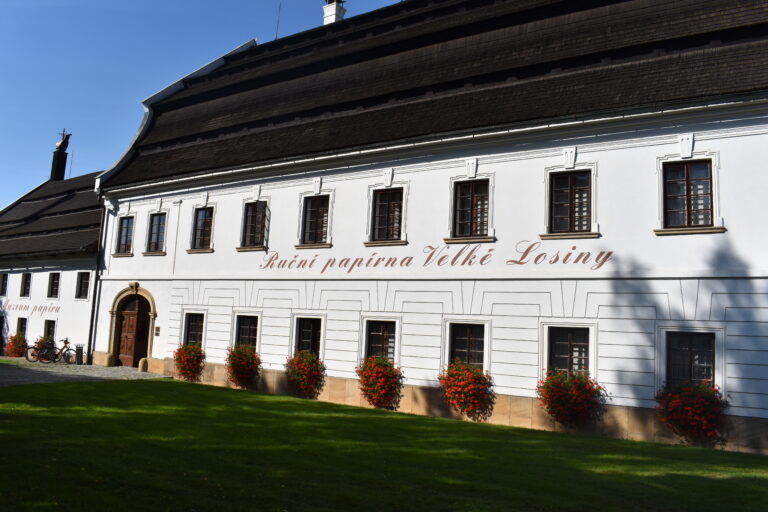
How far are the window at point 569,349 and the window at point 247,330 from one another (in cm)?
973

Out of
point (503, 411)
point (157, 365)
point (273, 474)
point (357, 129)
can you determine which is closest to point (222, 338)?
point (157, 365)

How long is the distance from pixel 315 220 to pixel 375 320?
13.0 feet

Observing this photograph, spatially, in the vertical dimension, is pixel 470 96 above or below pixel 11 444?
above

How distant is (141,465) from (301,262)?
1131 cm

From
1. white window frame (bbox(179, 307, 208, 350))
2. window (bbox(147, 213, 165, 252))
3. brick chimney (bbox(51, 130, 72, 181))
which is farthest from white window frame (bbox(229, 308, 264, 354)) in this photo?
brick chimney (bbox(51, 130, 72, 181))

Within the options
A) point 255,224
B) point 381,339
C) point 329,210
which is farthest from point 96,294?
point 381,339

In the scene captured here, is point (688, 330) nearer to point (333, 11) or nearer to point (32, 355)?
point (333, 11)

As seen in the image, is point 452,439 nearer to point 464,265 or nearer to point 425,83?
point 464,265

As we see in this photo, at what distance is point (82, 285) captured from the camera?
2838 cm

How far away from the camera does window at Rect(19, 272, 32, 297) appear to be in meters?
31.8

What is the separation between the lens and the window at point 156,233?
2469 cm

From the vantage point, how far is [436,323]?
17.1 meters

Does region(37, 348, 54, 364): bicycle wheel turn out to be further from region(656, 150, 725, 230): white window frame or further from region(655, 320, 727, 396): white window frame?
region(656, 150, 725, 230): white window frame

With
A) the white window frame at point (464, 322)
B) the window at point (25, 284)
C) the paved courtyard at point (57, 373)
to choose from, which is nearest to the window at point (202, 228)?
the paved courtyard at point (57, 373)
